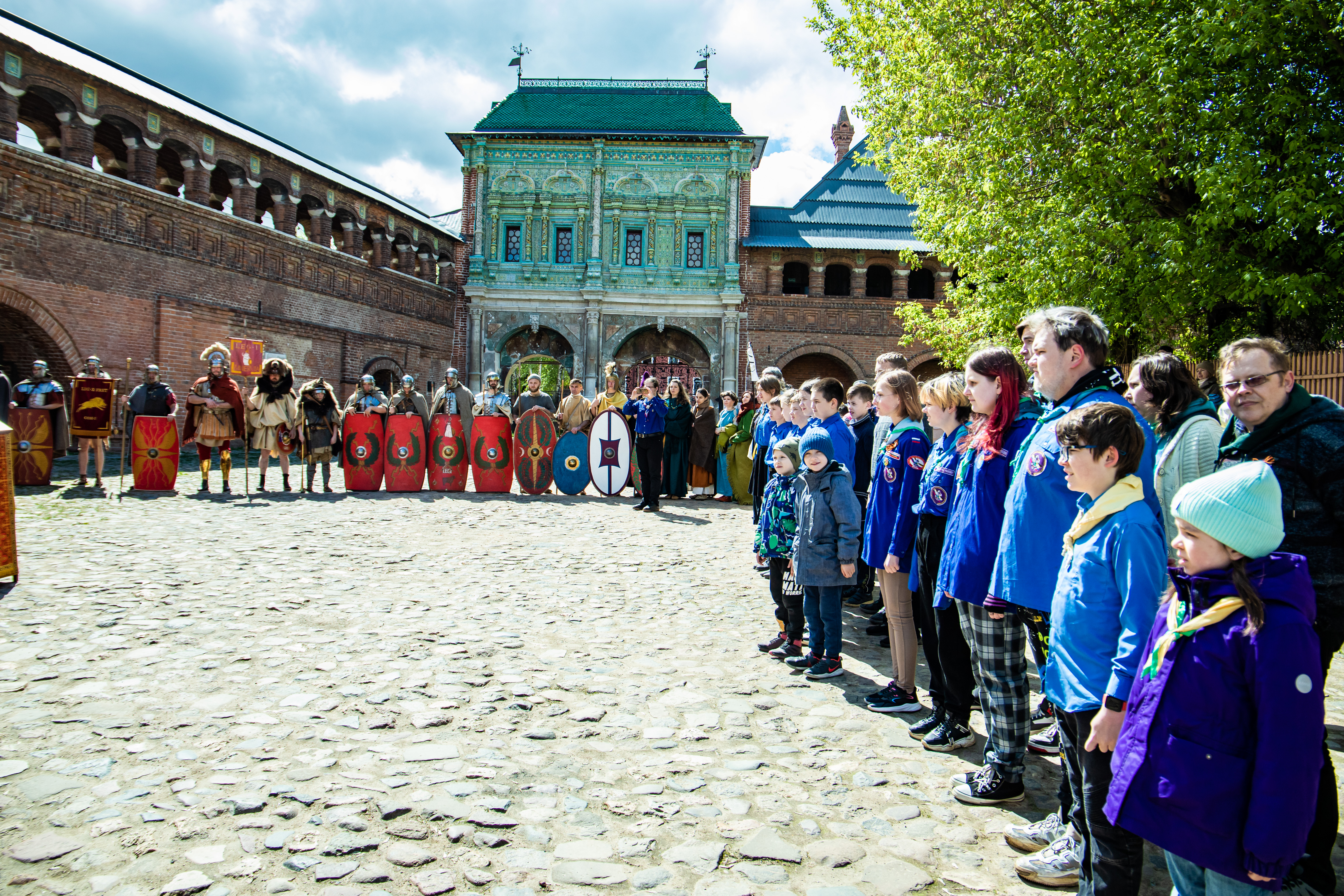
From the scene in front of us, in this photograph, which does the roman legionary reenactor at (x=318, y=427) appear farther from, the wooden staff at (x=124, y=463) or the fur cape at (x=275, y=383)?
the wooden staff at (x=124, y=463)

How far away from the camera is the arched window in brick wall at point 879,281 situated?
2894 cm

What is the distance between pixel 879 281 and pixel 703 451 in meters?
19.2

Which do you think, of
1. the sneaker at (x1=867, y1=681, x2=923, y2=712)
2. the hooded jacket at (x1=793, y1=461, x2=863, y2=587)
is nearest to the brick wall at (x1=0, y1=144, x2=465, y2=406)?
the hooded jacket at (x1=793, y1=461, x2=863, y2=587)

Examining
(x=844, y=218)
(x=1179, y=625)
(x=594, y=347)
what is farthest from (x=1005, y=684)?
(x=844, y=218)

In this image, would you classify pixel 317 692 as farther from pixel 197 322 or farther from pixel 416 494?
pixel 197 322

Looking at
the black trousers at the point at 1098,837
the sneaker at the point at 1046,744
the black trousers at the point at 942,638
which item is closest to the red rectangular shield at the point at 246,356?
the black trousers at the point at 942,638

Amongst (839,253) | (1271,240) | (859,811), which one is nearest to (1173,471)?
(859,811)

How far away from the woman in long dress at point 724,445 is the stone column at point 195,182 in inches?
573

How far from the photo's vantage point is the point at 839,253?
91.2 ft

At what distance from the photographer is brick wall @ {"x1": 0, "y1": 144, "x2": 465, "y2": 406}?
48.1 ft

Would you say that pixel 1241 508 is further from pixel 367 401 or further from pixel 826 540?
pixel 367 401

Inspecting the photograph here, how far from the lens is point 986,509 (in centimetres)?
303

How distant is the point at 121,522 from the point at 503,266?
21.0 metres

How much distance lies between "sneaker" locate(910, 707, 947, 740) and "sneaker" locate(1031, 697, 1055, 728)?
0.47m
